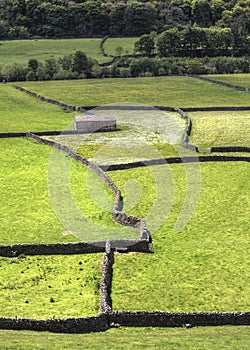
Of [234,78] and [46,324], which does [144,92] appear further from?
[46,324]

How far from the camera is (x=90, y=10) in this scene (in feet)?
655

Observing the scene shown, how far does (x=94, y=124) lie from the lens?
95.4 m

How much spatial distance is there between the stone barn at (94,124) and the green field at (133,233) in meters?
2.15

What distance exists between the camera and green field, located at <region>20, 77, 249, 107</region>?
4737 inches

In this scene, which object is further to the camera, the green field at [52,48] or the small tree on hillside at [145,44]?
the small tree on hillside at [145,44]

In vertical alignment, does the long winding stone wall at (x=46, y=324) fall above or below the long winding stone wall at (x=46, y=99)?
above

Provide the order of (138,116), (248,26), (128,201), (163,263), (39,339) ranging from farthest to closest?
1. (248,26)
2. (138,116)
3. (128,201)
4. (163,263)
5. (39,339)

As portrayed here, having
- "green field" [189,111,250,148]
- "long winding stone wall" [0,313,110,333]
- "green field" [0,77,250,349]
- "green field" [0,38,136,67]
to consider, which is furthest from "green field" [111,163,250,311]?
"green field" [0,38,136,67]

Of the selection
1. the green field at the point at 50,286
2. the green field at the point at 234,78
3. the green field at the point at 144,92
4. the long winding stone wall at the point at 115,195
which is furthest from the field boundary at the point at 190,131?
the green field at the point at 50,286

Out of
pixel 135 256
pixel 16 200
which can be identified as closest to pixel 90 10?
pixel 16 200

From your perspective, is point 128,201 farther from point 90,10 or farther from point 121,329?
point 90,10

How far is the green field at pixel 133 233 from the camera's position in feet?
132

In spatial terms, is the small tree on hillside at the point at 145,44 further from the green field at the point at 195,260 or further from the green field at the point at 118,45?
the green field at the point at 195,260

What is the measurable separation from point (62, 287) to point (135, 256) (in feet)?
22.8
